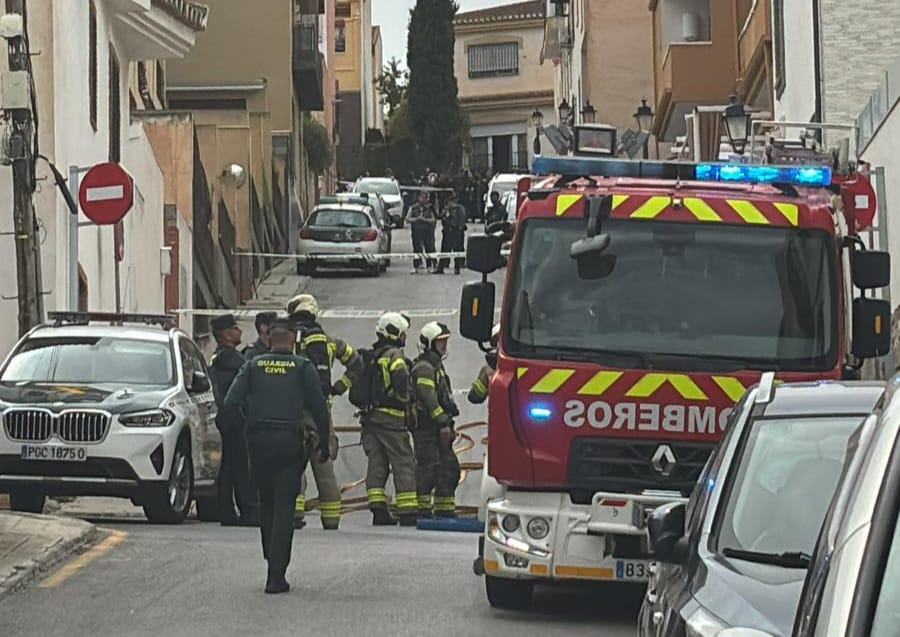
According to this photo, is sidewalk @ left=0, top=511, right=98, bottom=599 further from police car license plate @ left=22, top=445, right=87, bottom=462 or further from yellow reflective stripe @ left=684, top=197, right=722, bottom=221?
yellow reflective stripe @ left=684, top=197, right=722, bottom=221

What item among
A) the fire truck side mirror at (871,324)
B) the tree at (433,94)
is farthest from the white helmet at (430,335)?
the tree at (433,94)

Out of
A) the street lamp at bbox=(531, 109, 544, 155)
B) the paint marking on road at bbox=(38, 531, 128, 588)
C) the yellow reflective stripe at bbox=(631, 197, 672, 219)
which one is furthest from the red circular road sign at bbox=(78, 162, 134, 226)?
the yellow reflective stripe at bbox=(631, 197, 672, 219)

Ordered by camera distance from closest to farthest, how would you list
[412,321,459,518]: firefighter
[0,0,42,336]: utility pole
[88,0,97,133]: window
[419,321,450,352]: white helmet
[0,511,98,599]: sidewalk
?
[0,511,98,599]: sidewalk, [412,321,459,518]: firefighter, [419,321,450,352]: white helmet, [0,0,42,336]: utility pole, [88,0,97,133]: window

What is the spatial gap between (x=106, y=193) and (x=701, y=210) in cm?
1071

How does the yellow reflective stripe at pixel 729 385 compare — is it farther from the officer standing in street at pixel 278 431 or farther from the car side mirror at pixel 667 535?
the car side mirror at pixel 667 535

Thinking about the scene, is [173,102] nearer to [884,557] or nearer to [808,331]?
[808,331]

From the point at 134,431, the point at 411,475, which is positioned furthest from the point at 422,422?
the point at 134,431

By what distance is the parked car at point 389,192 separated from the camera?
204ft

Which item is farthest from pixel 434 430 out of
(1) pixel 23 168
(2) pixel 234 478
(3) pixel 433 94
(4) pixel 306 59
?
(3) pixel 433 94

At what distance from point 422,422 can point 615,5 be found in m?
38.8

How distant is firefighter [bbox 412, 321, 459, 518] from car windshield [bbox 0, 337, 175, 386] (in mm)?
2439

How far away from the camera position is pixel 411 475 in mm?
18797

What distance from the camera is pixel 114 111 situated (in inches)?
1174

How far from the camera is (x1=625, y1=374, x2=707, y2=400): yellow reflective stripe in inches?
436
